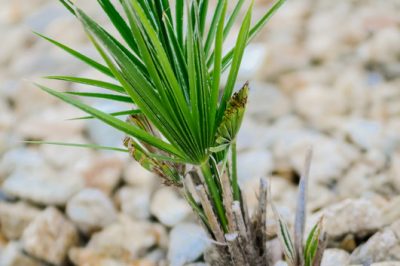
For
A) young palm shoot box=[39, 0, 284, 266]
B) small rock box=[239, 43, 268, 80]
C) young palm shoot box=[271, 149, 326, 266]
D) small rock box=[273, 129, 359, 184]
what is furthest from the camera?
small rock box=[239, 43, 268, 80]

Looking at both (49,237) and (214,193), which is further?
(49,237)

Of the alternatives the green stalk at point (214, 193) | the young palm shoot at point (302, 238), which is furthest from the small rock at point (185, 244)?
the young palm shoot at point (302, 238)

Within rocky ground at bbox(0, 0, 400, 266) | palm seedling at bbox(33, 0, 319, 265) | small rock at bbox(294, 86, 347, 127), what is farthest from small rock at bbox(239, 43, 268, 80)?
palm seedling at bbox(33, 0, 319, 265)

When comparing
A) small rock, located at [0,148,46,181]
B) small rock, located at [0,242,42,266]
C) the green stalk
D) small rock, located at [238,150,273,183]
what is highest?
the green stalk

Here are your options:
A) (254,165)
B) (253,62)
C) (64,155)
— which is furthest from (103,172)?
(253,62)

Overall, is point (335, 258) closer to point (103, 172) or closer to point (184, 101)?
point (184, 101)

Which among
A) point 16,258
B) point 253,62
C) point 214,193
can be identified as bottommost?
point 16,258

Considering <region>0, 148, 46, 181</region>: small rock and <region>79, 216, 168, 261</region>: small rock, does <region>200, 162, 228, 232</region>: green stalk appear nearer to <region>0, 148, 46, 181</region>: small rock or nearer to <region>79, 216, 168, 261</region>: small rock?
<region>79, 216, 168, 261</region>: small rock
